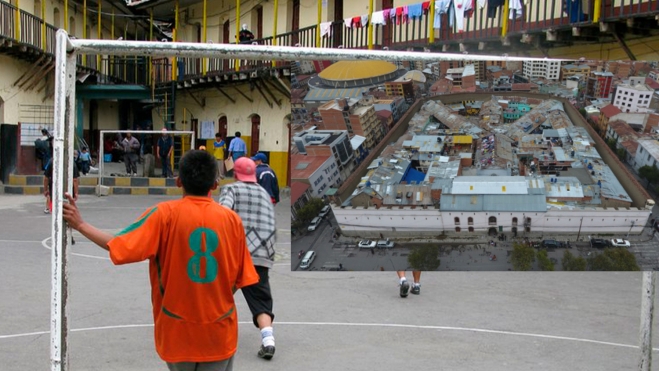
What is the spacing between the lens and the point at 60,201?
4715 millimetres

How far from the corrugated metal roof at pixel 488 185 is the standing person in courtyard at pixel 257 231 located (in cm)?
160

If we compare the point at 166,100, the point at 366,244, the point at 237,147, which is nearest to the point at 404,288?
the point at 237,147

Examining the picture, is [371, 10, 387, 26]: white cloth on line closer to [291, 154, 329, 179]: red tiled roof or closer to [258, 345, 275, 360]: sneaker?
[258, 345, 275, 360]: sneaker

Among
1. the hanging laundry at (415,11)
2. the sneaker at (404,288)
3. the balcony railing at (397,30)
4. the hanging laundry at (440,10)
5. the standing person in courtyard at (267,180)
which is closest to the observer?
the standing person in courtyard at (267,180)

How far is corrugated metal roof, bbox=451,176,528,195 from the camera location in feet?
20.3

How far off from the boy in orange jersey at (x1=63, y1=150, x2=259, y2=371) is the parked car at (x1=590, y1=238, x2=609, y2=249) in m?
2.79

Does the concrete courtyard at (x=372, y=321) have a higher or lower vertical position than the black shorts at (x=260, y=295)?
lower

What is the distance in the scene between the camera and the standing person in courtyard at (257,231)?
6.97 metres

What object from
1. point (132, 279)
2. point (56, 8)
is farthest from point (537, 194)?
point (56, 8)

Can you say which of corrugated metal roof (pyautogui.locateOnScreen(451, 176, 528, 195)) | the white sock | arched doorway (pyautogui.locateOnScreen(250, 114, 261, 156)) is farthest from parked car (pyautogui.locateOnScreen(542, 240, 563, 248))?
arched doorway (pyautogui.locateOnScreen(250, 114, 261, 156))

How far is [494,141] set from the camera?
21.1 feet

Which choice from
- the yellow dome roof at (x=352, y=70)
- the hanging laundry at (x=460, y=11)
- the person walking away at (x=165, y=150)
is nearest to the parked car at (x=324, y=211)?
the yellow dome roof at (x=352, y=70)

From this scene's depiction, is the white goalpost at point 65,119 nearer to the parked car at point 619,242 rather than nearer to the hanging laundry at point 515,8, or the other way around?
the parked car at point 619,242

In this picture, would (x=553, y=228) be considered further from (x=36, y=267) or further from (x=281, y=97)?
(x=281, y=97)
